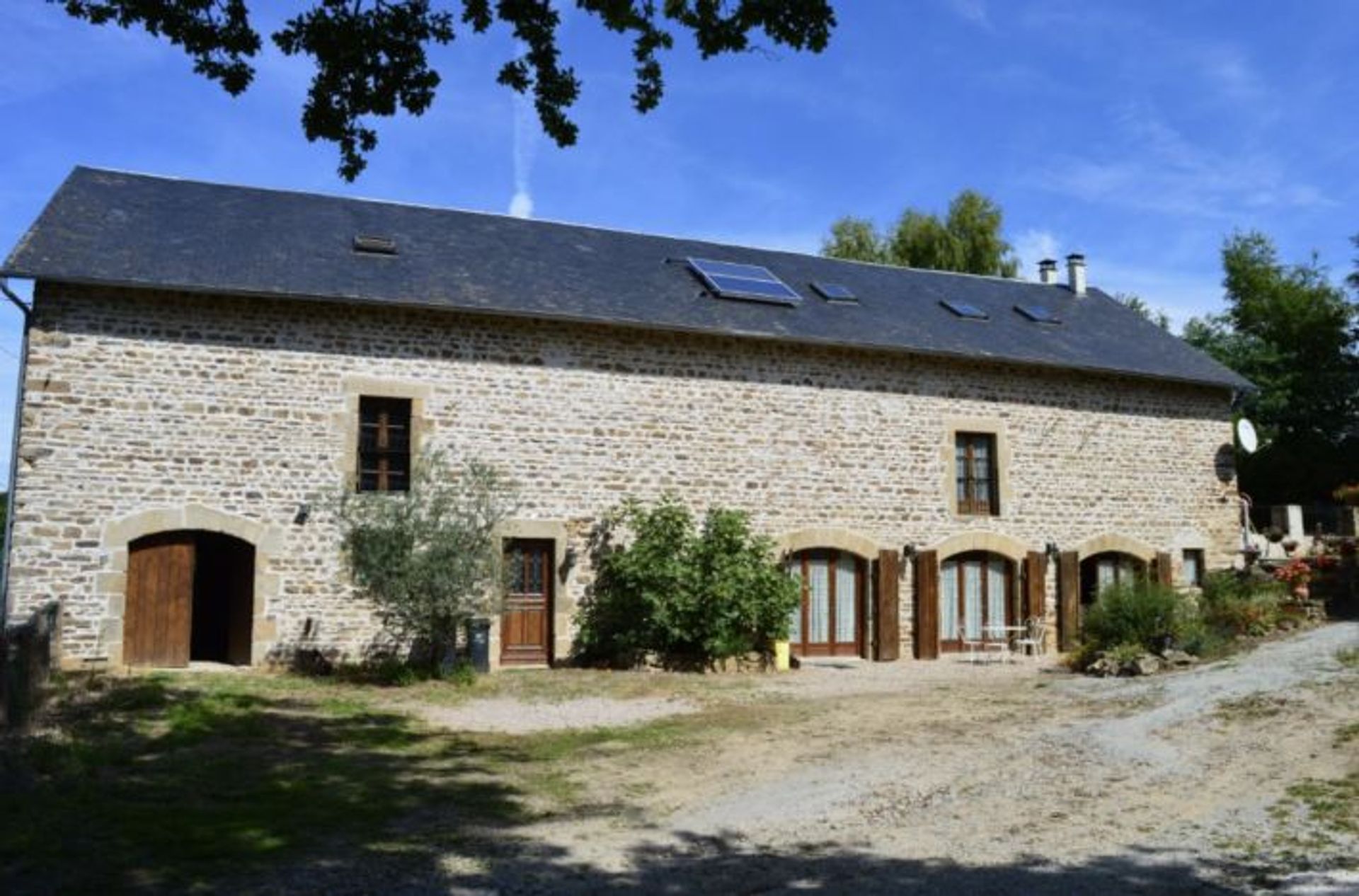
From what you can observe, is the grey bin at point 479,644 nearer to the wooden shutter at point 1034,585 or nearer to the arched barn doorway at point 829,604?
Result: the arched barn doorway at point 829,604

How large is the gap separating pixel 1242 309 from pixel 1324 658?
834 inches

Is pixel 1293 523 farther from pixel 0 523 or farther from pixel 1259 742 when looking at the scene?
pixel 0 523

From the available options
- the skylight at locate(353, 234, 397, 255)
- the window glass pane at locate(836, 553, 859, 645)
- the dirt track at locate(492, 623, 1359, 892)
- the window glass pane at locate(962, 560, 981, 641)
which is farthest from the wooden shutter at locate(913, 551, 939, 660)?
the skylight at locate(353, 234, 397, 255)

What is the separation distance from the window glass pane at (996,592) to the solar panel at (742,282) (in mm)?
4942

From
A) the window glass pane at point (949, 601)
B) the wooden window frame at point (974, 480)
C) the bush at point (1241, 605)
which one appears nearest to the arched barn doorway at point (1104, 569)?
the bush at point (1241, 605)

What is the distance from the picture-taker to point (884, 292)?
17922 millimetres

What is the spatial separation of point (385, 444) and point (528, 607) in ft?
8.86

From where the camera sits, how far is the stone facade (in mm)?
12039

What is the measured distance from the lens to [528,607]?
13.9m

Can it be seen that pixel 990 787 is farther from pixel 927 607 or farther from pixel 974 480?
pixel 974 480

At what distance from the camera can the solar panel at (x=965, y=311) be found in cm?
1761

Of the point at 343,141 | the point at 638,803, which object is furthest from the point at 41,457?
the point at 638,803

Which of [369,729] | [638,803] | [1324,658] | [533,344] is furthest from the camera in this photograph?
[533,344]

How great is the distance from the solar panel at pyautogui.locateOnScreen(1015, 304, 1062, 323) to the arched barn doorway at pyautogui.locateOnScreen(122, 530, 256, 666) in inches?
500
